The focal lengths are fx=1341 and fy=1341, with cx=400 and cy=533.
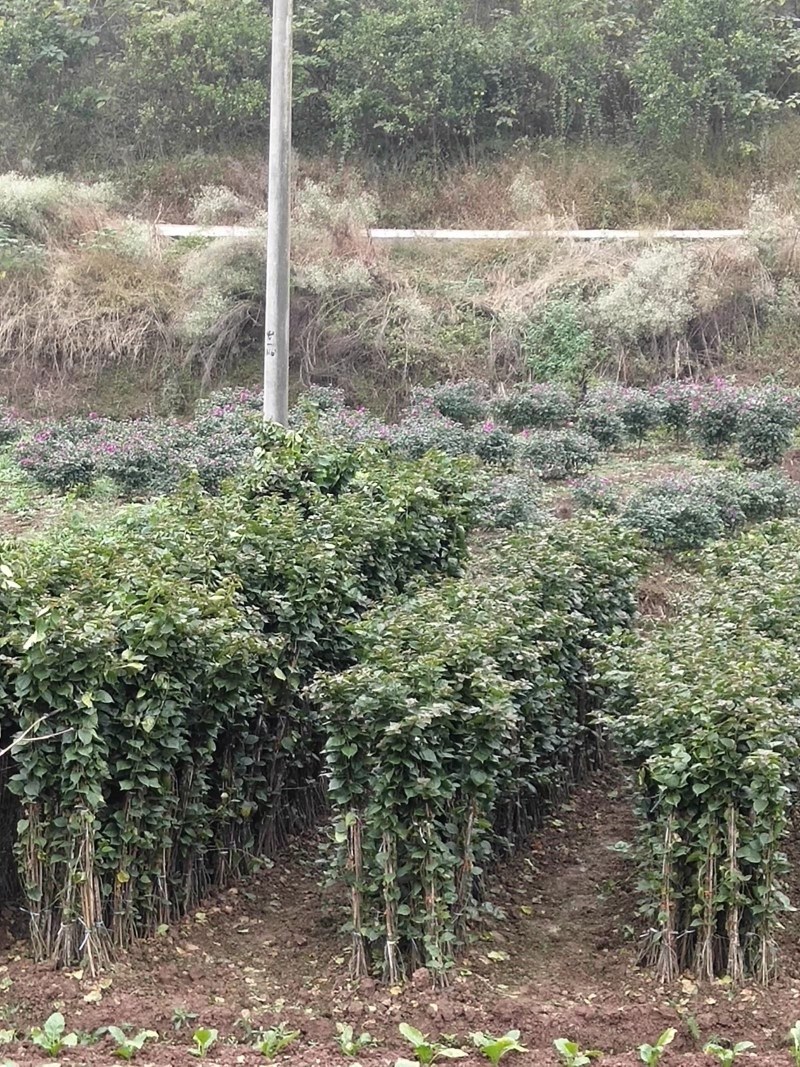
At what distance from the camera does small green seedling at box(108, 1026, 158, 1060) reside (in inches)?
182

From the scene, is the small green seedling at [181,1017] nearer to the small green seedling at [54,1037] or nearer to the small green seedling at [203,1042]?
the small green seedling at [203,1042]

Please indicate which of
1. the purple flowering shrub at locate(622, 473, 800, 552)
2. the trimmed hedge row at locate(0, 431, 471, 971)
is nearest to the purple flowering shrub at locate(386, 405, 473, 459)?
the purple flowering shrub at locate(622, 473, 800, 552)

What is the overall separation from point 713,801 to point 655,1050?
0.98 metres

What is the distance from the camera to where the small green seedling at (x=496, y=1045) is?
4.54 m

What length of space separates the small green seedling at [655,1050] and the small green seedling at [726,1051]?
0.43ft

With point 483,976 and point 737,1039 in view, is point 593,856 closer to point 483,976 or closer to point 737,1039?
point 483,976

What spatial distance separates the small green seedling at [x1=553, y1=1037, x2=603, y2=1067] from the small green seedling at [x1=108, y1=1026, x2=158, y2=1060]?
4.74 feet

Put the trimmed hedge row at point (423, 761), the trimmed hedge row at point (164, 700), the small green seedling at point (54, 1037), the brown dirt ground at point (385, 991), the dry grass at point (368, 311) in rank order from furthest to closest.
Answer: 1. the dry grass at point (368, 311)
2. the trimmed hedge row at point (164, 700)
3. the trimmed hedge row at point (423, 761)
4. the brown dirt ground at point (385, 991)
5. the small green seedling at point (54, 1037)

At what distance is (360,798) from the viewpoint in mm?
5469

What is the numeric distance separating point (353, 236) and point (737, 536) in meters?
10.5

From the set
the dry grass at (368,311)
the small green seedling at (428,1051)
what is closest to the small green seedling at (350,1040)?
the small green seedling at (428,1051)

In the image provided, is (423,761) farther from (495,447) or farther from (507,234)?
(507,234)

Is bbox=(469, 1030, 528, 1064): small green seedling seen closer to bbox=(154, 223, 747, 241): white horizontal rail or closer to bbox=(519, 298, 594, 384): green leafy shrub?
bbox=(519, 298, 594, 384): green leafy shrub

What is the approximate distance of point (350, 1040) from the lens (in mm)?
4793
